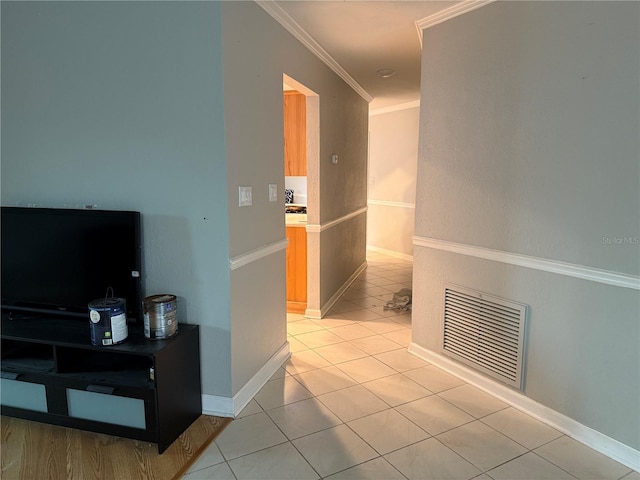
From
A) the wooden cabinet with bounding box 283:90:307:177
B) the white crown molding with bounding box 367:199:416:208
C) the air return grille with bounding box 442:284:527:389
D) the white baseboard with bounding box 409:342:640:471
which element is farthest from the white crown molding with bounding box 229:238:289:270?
the white crown molding with bounding box 367:199:416:208

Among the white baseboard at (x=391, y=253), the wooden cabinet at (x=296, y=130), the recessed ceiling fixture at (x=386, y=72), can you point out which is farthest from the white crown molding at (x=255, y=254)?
the white baseboard at (x=391, y=253)

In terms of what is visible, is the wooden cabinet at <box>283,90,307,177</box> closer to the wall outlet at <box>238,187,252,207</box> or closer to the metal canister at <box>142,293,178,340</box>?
the wall outlet at <box>238,187,252,207</box>

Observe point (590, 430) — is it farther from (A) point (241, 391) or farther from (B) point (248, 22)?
(B) point (248, 22)

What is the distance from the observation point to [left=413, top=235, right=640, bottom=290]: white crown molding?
2002mm

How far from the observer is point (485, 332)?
2.68m

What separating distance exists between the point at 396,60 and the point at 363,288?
261 cm

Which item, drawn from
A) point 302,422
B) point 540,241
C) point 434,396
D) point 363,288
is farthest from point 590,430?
point 363,288

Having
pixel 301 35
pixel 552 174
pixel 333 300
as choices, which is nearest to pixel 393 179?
pixel 333 300

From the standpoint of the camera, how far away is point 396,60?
13.1ft

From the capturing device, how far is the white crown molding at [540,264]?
2002 millimetres

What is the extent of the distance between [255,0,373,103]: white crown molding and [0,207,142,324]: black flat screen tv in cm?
152

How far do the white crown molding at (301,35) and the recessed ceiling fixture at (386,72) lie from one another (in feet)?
1.10

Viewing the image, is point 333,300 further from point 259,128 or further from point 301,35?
point 301,35

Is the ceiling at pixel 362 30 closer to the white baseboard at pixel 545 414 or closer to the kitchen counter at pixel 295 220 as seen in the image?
the kitchen counter at pixel 295 220
